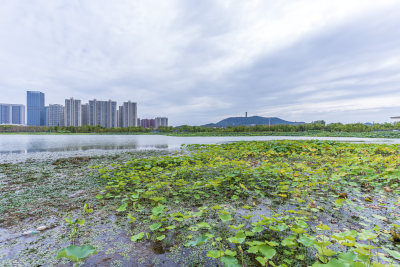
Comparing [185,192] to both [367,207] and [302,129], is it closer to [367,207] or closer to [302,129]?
[367,207]

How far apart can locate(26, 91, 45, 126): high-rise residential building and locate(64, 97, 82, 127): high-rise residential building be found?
3106 inches

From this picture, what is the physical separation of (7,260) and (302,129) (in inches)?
2946

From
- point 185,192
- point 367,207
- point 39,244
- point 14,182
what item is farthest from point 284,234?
point 14,182

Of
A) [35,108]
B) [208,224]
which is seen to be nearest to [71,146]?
[208,224]

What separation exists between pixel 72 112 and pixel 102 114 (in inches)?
569

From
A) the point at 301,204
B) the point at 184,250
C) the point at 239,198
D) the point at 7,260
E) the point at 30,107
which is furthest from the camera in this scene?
the point at 30,107

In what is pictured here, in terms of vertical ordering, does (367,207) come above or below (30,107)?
below

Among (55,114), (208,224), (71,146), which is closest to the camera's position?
(208,224)

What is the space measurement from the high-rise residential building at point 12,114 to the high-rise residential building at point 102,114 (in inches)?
4302

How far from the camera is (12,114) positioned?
153 metres

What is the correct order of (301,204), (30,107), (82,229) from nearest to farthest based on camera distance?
(82,229) → (301,204) → (30,107)

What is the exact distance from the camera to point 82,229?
242 centimetres

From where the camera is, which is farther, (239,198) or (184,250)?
(239,198)

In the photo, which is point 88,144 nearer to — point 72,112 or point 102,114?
point 102,114
